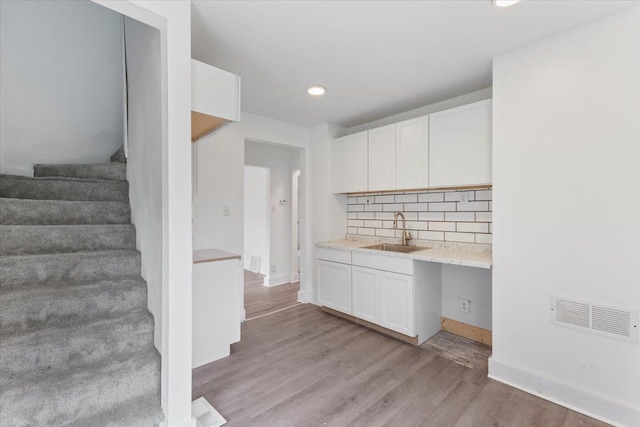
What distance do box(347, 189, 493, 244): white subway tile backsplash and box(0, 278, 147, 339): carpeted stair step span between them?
2.65 metres

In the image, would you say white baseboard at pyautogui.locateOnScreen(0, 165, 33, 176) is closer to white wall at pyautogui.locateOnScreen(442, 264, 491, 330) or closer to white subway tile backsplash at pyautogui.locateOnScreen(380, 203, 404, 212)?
white subway tile backsplash at pyautogui.locateOnScreen(380, 203, 404, 212)

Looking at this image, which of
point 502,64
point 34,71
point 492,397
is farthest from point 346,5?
point 34,71

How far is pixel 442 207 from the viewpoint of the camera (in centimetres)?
303

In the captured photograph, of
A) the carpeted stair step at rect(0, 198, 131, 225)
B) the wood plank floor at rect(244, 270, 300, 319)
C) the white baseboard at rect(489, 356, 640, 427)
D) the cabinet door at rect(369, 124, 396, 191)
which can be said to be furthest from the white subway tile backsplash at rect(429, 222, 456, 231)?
the carpeted stair step at rect(0, 198, 131, 225)

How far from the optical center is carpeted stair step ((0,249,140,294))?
163cm

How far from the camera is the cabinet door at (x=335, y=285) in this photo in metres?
3.24

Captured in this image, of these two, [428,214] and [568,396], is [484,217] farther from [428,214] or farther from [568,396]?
[568,396]

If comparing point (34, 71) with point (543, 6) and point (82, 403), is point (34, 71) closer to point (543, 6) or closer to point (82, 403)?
point (82, 403)

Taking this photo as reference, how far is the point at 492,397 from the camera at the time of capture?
6.30 feet

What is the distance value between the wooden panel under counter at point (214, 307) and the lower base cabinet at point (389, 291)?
125cm

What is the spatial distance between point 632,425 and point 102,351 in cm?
307

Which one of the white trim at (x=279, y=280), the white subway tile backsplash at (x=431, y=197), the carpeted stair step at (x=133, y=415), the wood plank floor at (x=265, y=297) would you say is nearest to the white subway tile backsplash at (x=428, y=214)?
the white subway tile backsplash at (x=431, y=197)

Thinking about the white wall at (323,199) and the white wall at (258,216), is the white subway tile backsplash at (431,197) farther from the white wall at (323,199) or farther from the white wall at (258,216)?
the white wall at (258,216)

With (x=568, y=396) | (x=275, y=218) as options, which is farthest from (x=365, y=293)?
(x=275, y=218)
